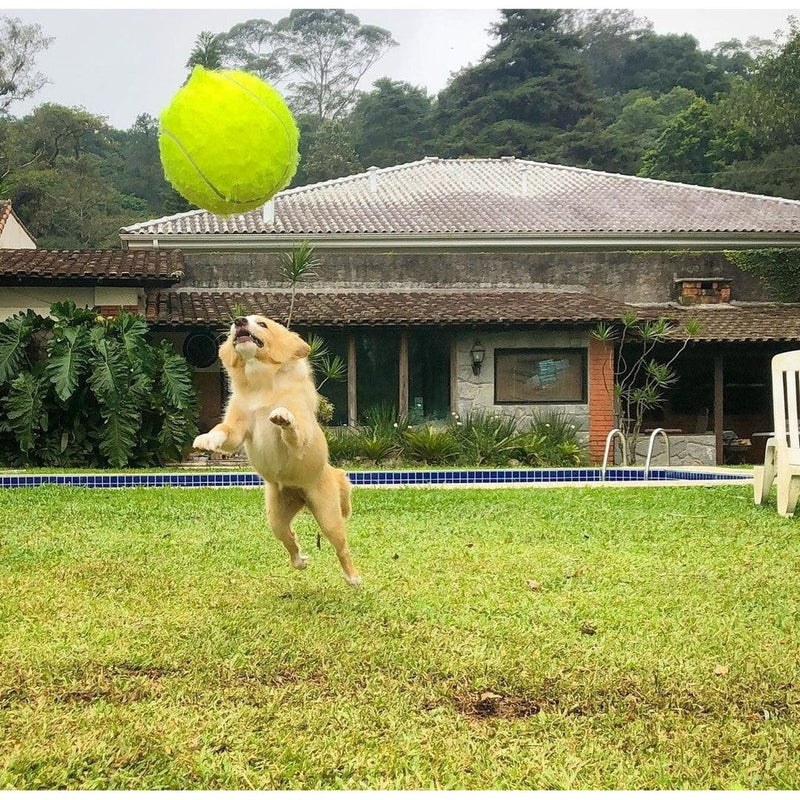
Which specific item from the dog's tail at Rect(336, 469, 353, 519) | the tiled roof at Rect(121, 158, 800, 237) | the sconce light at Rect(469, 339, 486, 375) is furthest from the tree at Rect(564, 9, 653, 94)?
the dog's tail at Rect(336, 469, 353, 519)

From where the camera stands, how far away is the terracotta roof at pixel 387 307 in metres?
16.6

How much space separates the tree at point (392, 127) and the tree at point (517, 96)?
0.75 m

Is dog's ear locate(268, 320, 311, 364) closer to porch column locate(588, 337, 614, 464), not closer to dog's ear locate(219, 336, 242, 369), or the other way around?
dog's ear locate(219, 336, 242, 369)

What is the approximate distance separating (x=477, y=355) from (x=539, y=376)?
1187 mm

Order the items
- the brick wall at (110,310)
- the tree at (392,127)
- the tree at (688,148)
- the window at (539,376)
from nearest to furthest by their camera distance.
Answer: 1. the brick wall at (110,310)
2. the window at (539,376)
3. the tree at (688,148)
4. the tree at (392,127)

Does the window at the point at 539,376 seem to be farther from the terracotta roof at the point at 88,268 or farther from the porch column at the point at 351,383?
the terracotta roof at the point at 88,268

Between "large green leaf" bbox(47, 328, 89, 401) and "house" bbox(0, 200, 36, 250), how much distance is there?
971 cm

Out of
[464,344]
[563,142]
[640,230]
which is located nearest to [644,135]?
[563,142]

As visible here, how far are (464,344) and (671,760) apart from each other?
15065mm

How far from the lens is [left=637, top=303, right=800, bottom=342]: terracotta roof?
17.2 meters

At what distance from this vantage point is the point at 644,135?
39406 mm

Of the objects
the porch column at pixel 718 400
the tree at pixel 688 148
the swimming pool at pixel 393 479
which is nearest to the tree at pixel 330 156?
the tree at pixel 688 148

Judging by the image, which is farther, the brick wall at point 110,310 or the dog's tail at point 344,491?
the brick wall at point 110,310

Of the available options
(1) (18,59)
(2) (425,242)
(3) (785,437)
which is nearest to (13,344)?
(2) (425,242)
